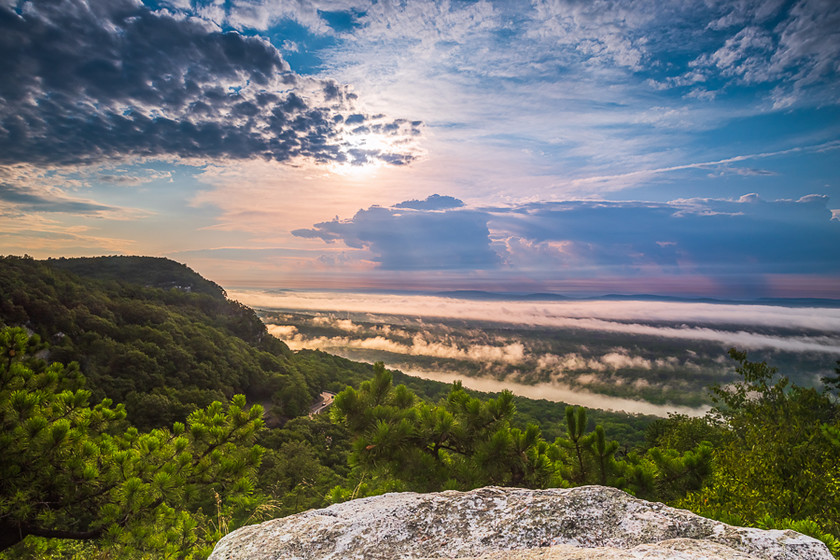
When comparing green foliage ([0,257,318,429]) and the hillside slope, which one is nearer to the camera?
green foliage ([0,257,318,429])

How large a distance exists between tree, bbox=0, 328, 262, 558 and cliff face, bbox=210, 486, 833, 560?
11.0 feet

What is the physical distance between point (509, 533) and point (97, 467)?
7.93 metres

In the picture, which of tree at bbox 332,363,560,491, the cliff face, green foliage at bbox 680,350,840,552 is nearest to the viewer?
the cliff face

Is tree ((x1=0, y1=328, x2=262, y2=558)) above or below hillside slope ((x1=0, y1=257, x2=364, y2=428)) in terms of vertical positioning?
above

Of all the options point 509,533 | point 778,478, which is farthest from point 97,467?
point 778,478

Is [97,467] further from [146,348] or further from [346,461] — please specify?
[146,348]

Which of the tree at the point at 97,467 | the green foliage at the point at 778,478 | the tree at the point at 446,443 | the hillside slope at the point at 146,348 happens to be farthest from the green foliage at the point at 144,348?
the green foliage at the point at 778,478

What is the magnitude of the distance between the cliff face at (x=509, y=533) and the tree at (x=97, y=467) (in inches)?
132

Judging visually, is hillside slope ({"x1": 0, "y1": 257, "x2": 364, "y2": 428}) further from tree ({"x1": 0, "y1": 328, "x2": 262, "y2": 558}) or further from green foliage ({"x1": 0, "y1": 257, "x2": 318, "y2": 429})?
tree ({"x1": 0, "y1": 328, "x2": 262, "y2": 558})

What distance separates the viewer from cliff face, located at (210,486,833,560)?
9.84 feet

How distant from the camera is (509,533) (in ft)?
11.4

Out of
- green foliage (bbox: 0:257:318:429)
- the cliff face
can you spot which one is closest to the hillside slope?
green foliage (bbox: 0:257:318:429)

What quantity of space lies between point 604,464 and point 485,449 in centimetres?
243

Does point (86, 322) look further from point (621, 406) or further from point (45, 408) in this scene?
point (621, 406)
